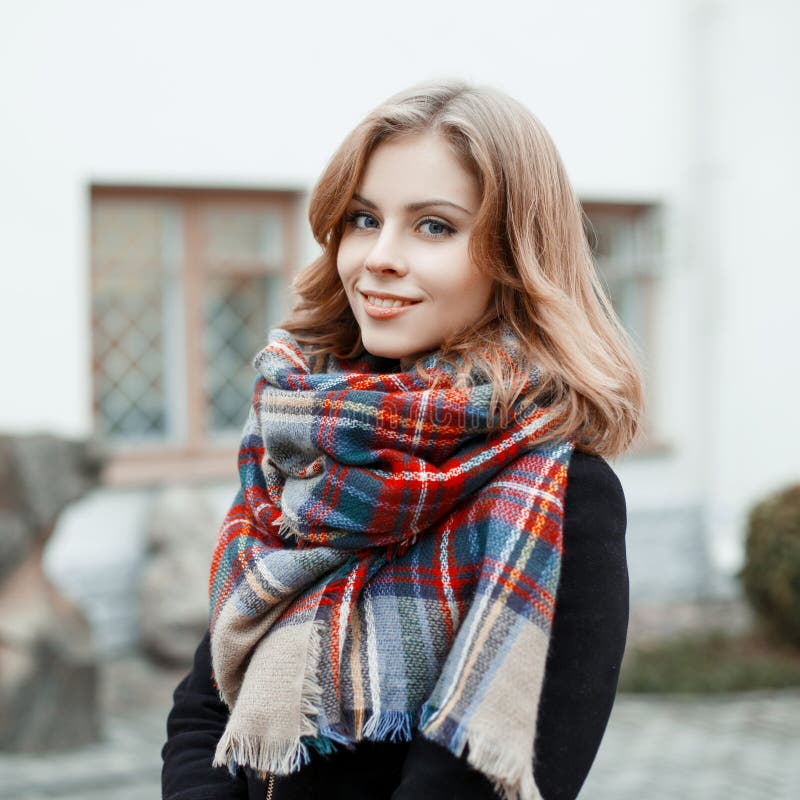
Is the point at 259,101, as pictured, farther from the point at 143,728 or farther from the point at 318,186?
the point at 318,186

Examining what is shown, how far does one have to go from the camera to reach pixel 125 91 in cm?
701

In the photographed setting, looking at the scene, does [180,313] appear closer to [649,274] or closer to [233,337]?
[233,337]

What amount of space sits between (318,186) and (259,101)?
230 inches

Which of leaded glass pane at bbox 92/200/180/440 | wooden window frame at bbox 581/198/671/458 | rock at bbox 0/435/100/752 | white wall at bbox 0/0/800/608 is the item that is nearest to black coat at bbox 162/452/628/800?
rock at bbox 0/435/100/752

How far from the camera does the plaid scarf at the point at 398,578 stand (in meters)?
1.53

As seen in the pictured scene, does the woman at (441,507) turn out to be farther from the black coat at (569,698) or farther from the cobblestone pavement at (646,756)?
the cobblestone pavement at (646,756)

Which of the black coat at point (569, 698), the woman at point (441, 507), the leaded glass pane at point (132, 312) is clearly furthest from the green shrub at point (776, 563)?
the black coat at point (569, 698)

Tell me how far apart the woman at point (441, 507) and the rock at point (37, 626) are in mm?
3769

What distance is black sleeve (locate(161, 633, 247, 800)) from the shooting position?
5.99 ft

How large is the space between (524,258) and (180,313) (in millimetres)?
6180

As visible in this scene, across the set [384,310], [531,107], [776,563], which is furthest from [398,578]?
[531,107]

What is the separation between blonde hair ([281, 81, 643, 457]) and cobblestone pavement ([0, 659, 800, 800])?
350 cm

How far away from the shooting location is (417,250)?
1696 mm

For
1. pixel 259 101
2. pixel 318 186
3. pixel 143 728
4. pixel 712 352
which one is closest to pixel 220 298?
pixel 259 101
